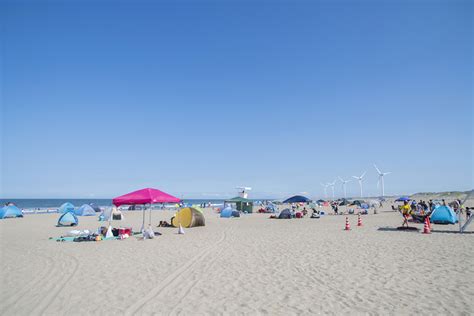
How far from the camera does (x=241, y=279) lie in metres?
7.90

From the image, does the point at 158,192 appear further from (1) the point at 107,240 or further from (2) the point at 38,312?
(2) the point at 38,312

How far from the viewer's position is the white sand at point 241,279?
19.6ft

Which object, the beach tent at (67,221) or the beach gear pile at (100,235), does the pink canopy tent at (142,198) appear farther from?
the beach tent at (67,221)

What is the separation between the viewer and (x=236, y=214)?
111 ft

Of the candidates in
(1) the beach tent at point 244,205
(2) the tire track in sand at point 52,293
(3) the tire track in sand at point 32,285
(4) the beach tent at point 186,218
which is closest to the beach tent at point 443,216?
(4) the beach tent at point 186,218

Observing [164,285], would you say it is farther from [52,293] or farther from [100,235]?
[100,235]

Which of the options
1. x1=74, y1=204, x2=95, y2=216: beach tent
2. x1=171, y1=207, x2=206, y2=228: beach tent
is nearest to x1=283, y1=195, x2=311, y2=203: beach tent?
x1=171, y1=207, x2=206, y2=228: beach tent

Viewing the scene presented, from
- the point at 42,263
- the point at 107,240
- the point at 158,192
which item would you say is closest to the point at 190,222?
the point at 158,192

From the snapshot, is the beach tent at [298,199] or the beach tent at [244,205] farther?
the beach tent at [244,205]

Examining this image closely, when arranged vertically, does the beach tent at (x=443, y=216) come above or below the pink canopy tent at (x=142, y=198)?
below

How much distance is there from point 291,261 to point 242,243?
4495 mm

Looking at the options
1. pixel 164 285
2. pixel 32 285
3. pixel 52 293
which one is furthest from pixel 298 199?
pixel 52 293

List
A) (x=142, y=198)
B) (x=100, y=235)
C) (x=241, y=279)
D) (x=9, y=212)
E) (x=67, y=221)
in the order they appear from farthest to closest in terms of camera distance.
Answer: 1. (x=9, y=212)
2. (x=67, y=221)
3. (x=142, y=198)
4. (x=100, y=235)
5. (x=241, y=279)

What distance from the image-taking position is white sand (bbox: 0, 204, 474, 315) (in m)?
5.98
